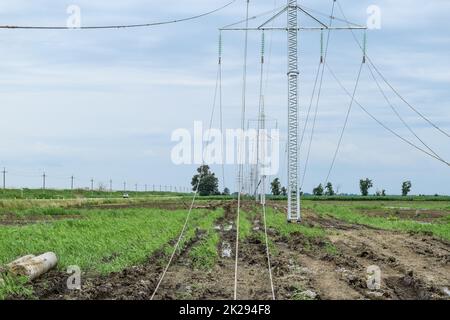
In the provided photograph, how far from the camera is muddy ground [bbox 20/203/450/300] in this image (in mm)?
12000

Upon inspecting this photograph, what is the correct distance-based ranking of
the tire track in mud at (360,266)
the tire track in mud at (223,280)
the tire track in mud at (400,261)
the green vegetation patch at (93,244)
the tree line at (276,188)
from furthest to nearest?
1. the tree line at (276,188)
2. the green vegetation patch at (93,244)
3. the tire track in mud at (400,261)
4. the tire track in mud at (360,266)
5. the tire track in mud at (223,280)

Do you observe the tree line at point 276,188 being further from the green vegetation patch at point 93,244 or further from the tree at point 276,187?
the green vegetation patch at point 93,244

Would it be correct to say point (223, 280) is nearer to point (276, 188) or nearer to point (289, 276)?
Answer: point (289, 276)

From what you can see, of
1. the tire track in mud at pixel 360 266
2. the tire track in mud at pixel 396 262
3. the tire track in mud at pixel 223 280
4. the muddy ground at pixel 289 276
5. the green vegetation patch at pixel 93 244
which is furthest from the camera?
the green vegetation patch at pixel 93 244

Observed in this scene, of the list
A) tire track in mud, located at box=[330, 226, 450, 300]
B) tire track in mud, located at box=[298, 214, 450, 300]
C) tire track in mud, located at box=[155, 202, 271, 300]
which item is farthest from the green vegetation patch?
tire track in mud, located at box=[330, 226, 450, 300]

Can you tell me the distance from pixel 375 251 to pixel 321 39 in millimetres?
11023

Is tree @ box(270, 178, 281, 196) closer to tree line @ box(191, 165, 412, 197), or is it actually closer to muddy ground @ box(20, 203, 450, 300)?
tree line @ box(191, 165, 412, 197)

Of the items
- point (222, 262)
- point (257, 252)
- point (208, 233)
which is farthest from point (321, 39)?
point (222, 262)

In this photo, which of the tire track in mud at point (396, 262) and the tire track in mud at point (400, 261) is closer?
the tire track in mud at point (396, 262)

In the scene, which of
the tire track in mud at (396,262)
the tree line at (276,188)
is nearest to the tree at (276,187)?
the tree line at (276,188)

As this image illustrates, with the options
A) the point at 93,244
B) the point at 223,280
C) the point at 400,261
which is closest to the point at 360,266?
the point at 400,261

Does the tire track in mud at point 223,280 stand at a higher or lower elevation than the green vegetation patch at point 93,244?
lower

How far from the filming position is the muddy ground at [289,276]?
1200 centimetres
